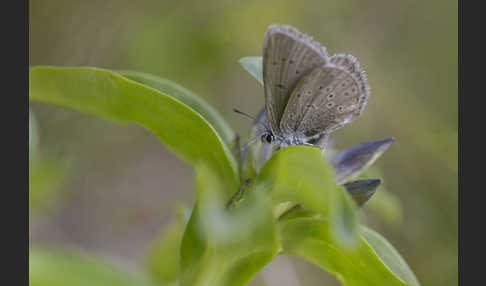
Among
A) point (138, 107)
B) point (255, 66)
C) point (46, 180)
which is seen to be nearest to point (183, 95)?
point (138, 107)

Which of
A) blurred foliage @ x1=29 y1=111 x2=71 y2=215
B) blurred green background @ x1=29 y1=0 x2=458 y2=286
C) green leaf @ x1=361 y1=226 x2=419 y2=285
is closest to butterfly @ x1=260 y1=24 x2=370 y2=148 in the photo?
green leaf @ x1=361 y1=226 x2=419 y2=285

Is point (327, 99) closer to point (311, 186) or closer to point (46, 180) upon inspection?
point (311, 186)

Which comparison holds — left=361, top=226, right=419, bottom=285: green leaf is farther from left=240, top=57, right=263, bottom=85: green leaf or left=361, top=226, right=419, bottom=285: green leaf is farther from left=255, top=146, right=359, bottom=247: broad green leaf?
left=240, top=57, right=263, bottom=85: green leaf

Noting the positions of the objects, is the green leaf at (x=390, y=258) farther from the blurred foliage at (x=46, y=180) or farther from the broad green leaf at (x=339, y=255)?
the blurred foliage at (x=46, y=180)

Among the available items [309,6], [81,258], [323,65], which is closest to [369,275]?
[323,65]

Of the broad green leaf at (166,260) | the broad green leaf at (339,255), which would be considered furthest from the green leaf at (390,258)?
the broad green leaf at (166,260)
